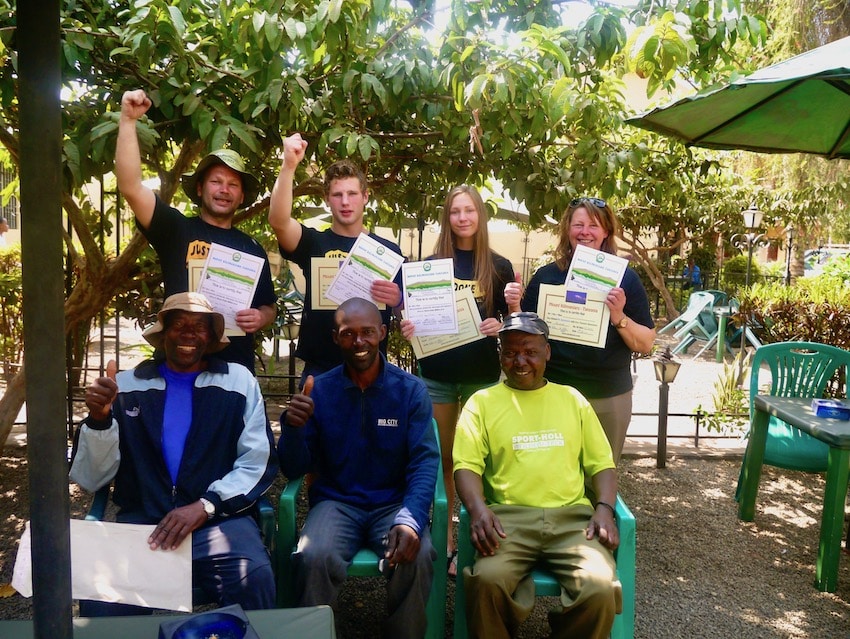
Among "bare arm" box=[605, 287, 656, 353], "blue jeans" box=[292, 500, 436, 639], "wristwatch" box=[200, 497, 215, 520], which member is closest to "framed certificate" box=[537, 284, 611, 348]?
"bare arm" box=[605, 287, 656, 353]

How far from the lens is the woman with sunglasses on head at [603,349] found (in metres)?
3.74

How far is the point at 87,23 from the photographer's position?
4.15m

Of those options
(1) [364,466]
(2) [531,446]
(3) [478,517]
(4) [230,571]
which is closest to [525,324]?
(2) [531,446]

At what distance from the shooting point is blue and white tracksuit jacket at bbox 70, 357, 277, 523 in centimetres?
295

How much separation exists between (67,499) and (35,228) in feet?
1.69

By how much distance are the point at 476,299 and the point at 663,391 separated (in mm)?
2873

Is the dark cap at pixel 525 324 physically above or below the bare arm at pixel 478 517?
above

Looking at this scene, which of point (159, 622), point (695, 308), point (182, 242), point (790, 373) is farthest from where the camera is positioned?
point (695, 308)

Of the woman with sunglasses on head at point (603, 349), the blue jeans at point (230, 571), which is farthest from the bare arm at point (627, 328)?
the blue jeans at point (230, 571)

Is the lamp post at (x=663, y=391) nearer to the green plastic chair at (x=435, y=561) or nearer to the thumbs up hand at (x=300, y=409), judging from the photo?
the green plastic chair at (x=435, y=561)

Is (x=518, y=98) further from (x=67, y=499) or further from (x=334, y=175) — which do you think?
(x=67, y=499)

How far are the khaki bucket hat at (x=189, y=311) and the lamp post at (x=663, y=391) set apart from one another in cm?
391

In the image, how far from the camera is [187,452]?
299 centimetres

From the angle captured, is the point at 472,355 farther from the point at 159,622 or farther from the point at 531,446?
the point at 159,622
